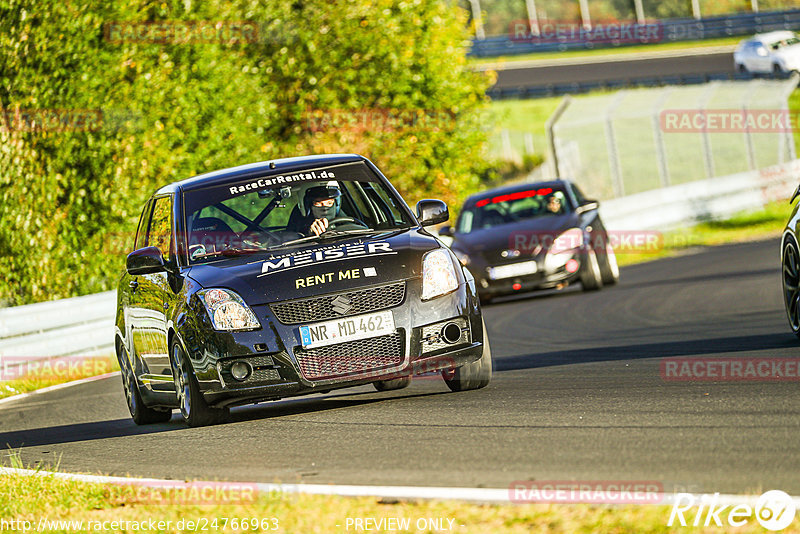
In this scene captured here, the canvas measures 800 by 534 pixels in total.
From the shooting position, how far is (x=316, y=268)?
7.89 m

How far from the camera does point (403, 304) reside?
7828 mm

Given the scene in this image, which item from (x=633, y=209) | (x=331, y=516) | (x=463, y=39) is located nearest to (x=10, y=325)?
(x=331, y=516)

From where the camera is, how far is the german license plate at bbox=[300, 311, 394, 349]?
7691 mm

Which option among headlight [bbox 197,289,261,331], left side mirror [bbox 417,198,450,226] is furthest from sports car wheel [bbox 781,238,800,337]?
headlight [bbox 197,289,261,331]

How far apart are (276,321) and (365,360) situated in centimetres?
57

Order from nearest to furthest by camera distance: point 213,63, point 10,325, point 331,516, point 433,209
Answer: point 331,516 → point 433,209 → point 10,325 → point 213,63

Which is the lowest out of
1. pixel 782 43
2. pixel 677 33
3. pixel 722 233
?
pixel 677 33

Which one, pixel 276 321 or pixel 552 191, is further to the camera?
pixel 552 191

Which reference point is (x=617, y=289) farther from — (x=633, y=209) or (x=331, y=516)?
(x=331, y=516)

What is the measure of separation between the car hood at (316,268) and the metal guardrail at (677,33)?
1813 inches

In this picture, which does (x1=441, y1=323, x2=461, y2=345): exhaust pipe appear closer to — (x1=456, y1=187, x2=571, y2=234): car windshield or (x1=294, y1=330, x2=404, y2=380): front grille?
(x1=294, y1=330, x2=404, y2=380): front grille

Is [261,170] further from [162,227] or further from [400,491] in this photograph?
[400,491]

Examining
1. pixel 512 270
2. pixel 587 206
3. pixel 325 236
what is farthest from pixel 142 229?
pixel 587 206

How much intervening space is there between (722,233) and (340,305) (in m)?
20.5
